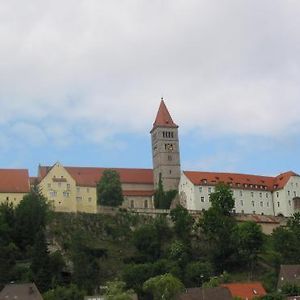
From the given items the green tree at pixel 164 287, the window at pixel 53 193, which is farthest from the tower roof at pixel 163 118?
the green tree at pixel 164 287

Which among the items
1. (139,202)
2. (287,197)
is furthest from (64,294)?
(287,197)

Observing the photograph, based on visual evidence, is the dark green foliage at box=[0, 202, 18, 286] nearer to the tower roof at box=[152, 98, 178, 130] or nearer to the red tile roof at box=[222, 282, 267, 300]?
the red tile roof at box=[222, 282, 267, 300]

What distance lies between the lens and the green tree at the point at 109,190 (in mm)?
136125

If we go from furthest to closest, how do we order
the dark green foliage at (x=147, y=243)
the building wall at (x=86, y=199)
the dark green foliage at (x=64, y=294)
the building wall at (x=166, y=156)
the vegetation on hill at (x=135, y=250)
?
the building wall at (x=166, y=156), the building wall at (x=86, y=199), the dark green foliage at (x=147, y=243), the vegetation on hill at (x=135, y=250), the dark green foliage at (x=64, y=294)

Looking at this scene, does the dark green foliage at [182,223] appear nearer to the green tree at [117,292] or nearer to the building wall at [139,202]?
the building wall at [139,202]

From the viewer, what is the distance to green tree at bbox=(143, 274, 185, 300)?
310 feet

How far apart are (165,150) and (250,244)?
41571 mm

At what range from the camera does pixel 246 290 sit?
9806cm

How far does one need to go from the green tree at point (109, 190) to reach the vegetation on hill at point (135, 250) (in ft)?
18.0

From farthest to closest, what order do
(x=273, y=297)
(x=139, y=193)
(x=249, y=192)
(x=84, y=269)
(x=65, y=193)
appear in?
(x=139, y=193)
(x=249, y=192)
(x=65, y=193)
(x=84, y=269)
(x=273, y=297)

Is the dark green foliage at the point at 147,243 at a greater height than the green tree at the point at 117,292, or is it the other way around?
the dark green foliage at the point at 147,243

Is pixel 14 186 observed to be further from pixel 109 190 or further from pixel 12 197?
pixel 109 190

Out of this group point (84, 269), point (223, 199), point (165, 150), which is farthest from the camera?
point (165, 150)

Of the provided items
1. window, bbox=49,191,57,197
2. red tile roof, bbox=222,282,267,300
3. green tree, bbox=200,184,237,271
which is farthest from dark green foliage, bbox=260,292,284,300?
window, bbox=49,191,57,197
